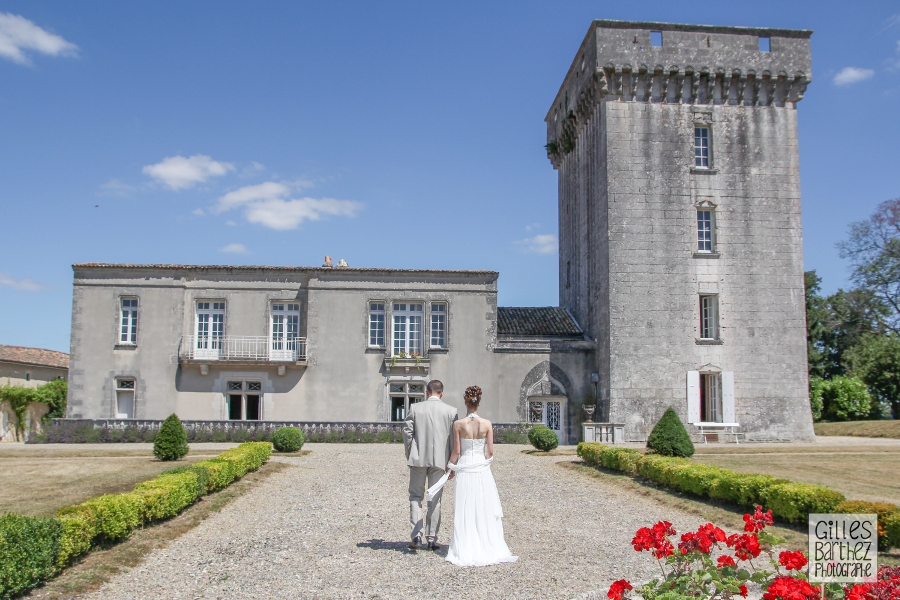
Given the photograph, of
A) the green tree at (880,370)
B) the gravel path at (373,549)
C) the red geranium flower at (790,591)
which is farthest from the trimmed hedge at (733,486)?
the green tree at (880,370)

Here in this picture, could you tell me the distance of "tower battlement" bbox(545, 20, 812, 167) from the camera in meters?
25.3

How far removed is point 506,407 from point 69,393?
1575cm

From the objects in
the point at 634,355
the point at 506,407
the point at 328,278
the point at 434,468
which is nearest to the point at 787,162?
the point at 634,355

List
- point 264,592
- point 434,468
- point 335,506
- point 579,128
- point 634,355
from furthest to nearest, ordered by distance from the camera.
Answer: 1. point 579,128
2. point 634,355
3. point 335,506
4. point 434,468
5. point 264,592

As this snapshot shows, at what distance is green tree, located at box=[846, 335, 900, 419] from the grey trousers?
3390 centimetres

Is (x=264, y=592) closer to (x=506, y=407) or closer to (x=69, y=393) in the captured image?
(x=506, y=407)

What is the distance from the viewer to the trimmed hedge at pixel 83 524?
6.23 m

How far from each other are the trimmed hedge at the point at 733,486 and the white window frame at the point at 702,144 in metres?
14.3

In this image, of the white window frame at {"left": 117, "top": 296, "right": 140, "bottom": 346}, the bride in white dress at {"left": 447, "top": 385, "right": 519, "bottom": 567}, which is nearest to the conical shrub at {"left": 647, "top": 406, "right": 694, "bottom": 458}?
the bride in white dress at {"left": 447, "top": 385, "right": 519, "bottom": 567}

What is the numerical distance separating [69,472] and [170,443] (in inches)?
91.0

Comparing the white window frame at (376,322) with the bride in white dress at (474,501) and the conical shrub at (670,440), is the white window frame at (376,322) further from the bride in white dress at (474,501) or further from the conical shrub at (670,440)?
the bride in white dress at (474,501)

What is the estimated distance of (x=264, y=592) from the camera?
21.8ft

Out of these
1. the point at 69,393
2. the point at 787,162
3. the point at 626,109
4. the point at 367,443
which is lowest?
the point at 367,443

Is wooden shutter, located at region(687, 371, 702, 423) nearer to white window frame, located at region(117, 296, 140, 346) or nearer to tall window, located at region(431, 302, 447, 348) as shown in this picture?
tall window, located at region(431, 302, 447, 348)
